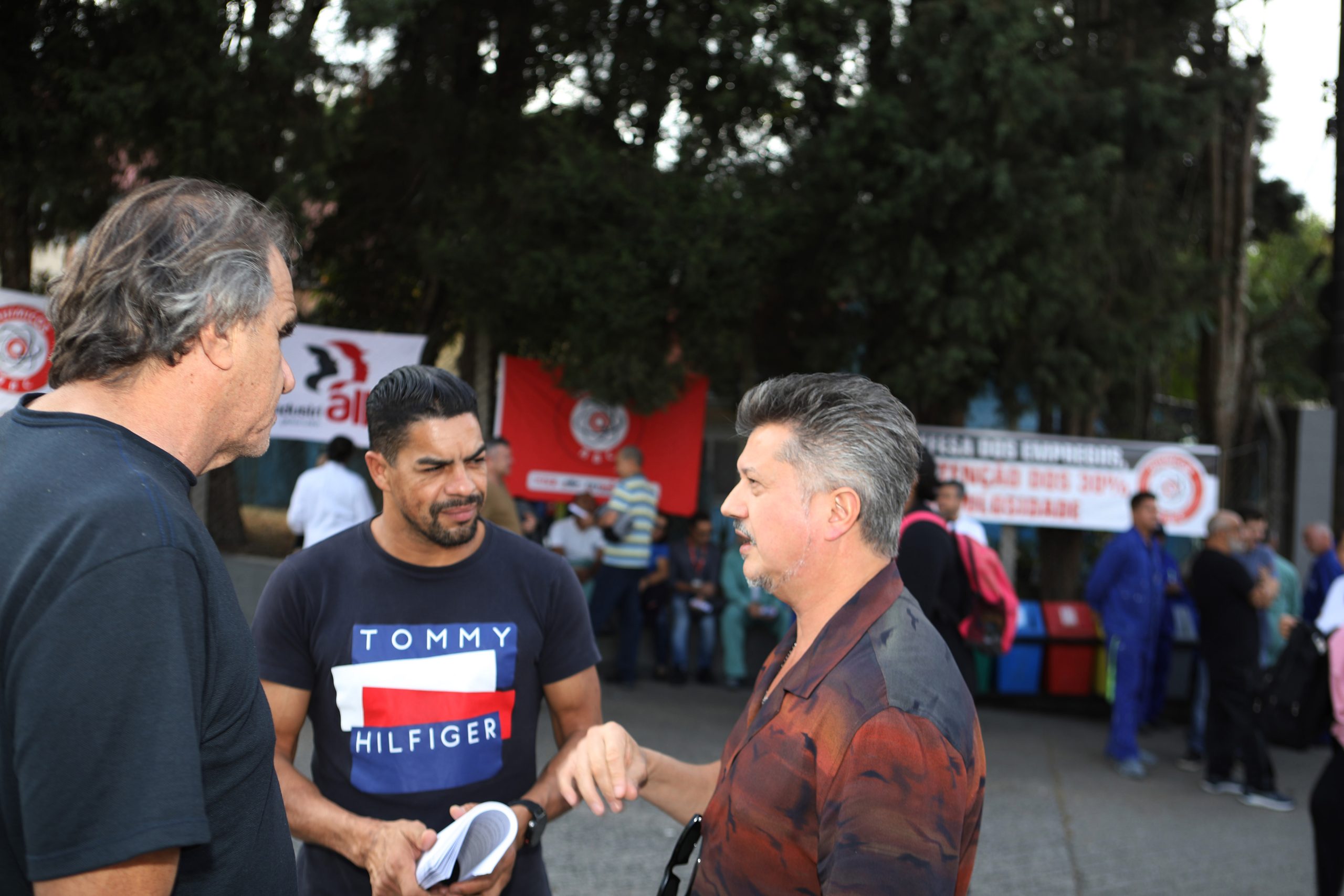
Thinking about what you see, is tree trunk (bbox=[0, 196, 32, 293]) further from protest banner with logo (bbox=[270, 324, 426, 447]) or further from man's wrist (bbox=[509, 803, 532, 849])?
man's wrist (bbox=[509, 803, 532, 849])

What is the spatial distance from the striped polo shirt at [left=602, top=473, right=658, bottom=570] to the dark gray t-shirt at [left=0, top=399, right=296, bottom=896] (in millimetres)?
7888

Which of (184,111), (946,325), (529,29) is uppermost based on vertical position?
(529,29)

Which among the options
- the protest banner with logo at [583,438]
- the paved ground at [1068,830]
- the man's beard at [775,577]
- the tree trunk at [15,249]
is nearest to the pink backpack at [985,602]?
the paved ground at [1068,830]

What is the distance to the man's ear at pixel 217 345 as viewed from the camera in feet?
4.37

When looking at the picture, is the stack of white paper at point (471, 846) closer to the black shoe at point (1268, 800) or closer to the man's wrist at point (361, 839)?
the man's wrist at point (361, 839)

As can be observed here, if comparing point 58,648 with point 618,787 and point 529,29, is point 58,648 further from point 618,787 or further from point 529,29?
point 529,29

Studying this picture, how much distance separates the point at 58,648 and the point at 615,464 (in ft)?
29.7

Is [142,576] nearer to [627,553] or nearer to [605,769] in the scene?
[605,769]

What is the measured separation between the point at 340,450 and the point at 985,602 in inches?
195

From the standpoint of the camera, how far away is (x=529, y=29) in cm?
1069

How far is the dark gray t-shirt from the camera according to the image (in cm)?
107

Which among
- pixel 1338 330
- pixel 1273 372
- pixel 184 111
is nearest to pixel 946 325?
pixel 1338 330

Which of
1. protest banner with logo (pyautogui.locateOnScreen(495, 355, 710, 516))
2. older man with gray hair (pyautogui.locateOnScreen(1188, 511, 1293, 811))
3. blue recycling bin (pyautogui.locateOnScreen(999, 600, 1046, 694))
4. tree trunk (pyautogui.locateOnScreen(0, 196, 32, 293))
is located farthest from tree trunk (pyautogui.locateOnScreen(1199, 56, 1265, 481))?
tree trunk (pyautogui.locateOnScreen(0, 196, 32, 293))

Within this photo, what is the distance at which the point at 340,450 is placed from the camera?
8.20 metres
